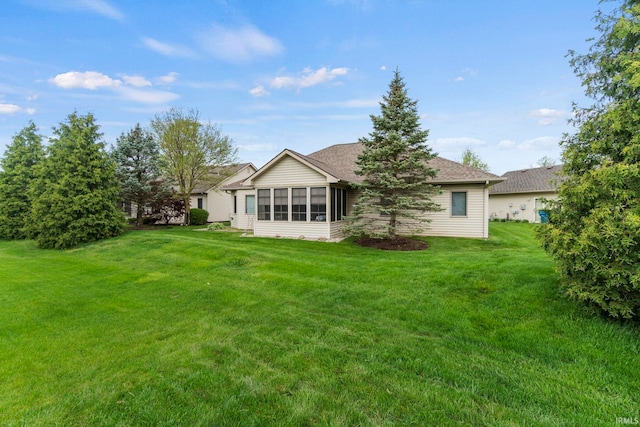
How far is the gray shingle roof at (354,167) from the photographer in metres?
12.6

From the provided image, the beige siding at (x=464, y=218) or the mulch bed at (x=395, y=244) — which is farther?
the beige siding at (x=464, y=218)

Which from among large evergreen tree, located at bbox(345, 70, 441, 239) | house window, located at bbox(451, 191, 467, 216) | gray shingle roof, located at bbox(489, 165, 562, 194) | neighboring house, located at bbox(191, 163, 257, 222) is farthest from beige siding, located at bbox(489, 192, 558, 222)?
neighboring house, located at bbox(191, 163, 257, 222)

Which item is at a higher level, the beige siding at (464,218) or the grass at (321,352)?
the beige siding at (464,218)

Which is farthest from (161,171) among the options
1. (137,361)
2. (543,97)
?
(543,97)

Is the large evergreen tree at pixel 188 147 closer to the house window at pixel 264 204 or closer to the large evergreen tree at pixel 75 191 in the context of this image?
the large evergreen tree at pixel 75 191

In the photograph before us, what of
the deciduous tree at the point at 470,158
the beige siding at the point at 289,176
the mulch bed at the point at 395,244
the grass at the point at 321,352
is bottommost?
the grass at the point at 321,352

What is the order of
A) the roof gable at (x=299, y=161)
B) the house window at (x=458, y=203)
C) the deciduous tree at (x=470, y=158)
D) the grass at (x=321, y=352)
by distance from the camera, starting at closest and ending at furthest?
the grass at (x=321, y=352)
the roof gable at (x=299, y=161)
the house window at (x=458, y=203)
the deciduous tree at (x=470, y=158)

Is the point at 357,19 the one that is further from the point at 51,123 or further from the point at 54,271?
the point at 51,123

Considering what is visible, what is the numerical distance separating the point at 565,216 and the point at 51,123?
77.9 feet

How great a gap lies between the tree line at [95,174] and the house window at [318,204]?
10679 millimetres

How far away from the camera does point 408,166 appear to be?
11.3 m

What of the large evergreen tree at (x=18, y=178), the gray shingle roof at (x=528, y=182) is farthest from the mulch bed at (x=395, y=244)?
the large evergreen tree at (x=18, y=178)

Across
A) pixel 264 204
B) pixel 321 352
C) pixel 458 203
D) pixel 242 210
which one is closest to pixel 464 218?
pixel 458 203

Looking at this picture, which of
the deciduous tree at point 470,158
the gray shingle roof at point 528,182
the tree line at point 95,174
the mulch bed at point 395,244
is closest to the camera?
the mulch bed at point 395,244
